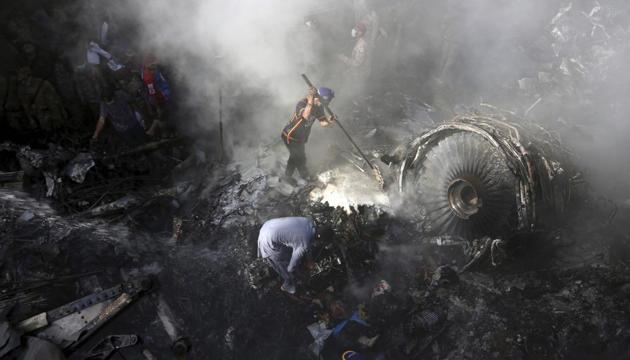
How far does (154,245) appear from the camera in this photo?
6398 millimetres

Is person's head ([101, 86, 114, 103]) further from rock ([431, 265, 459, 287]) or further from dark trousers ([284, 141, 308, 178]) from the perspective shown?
rock ([431, 265, 459, 287])

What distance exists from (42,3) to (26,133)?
222 cm

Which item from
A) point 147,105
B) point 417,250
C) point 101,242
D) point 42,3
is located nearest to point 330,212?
point 417,250

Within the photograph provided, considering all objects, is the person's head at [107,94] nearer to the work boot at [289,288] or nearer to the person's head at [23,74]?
the person's head at [23,74]

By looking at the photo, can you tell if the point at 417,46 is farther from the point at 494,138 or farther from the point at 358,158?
the point at 494,138

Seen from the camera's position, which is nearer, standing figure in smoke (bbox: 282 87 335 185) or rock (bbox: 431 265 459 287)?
rock (bbox: 431 265 459 287)

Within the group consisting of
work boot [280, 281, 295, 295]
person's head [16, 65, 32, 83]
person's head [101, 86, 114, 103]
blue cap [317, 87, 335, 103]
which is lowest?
work boot [280, 281, 295, 295]

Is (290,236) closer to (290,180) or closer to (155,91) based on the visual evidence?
(290,180)

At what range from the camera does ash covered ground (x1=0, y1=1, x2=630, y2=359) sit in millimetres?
5352

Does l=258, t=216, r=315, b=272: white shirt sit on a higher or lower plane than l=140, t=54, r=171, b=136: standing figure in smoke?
lower

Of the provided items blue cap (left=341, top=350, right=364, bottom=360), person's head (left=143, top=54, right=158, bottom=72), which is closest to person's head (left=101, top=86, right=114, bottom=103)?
person's head (left=143, top=54, right=158, bottom=72)

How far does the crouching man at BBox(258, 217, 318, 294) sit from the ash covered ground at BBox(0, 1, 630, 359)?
386 millimetres

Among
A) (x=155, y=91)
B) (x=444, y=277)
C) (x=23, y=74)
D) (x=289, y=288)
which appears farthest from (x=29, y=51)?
(x=444, y=277)

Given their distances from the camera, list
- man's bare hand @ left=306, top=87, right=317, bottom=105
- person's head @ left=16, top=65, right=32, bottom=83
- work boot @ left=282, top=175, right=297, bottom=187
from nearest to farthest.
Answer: man's bare hand @ left=306, top=87, right=317, bottom=105 → person's head @ left=16, top=65, right=32, bottom=83 → work boot @ left=282, top=175, right=297, bottom=187
